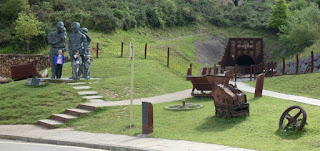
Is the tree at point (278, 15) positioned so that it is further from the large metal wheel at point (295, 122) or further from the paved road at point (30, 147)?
the paved road at point (30, 147)

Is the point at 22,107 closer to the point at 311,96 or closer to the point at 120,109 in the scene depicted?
the point at 120,109

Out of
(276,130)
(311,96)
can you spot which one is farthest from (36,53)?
(276,130)

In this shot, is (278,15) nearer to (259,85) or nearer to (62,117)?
(259,85)

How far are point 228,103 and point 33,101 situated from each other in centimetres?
937

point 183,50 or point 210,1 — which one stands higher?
point 210,1

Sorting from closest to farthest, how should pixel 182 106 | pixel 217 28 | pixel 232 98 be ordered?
pixel 232 98, pixel 182 106, pixel 217 28

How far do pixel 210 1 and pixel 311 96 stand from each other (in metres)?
54.1

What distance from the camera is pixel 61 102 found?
19656 millimetres

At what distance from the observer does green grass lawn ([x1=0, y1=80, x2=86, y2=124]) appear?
18359 millimetres

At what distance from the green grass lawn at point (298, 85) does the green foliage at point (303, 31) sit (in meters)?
19.9

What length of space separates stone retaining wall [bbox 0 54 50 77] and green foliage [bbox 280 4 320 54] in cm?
2538

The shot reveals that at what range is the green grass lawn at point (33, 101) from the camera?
18359 mm

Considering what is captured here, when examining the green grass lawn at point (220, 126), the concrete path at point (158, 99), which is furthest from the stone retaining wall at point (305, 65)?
the green grass lawn at point (220, 126)

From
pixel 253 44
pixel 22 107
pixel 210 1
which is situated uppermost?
pixel 210 1
